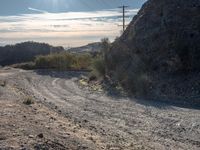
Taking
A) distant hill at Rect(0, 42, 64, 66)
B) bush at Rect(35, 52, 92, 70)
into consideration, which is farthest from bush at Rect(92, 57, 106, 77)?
distant hill at Rect(0, 42, 64, 66)

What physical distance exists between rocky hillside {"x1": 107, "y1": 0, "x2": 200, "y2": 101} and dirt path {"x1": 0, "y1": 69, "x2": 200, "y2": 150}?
24.3 feet

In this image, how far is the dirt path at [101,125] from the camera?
15031mm

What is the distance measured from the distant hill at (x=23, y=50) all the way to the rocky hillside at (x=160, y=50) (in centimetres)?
11201

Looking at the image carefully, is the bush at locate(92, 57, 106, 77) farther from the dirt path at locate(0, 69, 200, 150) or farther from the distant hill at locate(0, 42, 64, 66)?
the distant hill at locate(0, 42, 64, 66)

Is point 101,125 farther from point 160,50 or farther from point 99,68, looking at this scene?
point 99,68

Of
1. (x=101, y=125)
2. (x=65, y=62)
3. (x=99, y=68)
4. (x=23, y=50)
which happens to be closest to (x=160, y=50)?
(x=99, y=68)

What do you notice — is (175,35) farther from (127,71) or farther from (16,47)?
(16,47)

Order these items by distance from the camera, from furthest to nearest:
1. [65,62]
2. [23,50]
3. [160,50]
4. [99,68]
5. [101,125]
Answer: [23,50]
[65,62]
[99,68]
[160,50]
[101,125]

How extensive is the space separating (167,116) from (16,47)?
15167 cm

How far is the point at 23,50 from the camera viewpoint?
166625 mm

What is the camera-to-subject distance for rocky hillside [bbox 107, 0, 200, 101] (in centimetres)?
3466

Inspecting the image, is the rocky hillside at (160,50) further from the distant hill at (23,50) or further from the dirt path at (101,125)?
the distant hill at (23,50)

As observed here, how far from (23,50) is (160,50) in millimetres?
130802

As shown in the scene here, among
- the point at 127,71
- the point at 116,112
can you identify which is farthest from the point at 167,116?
the point at 127,71
